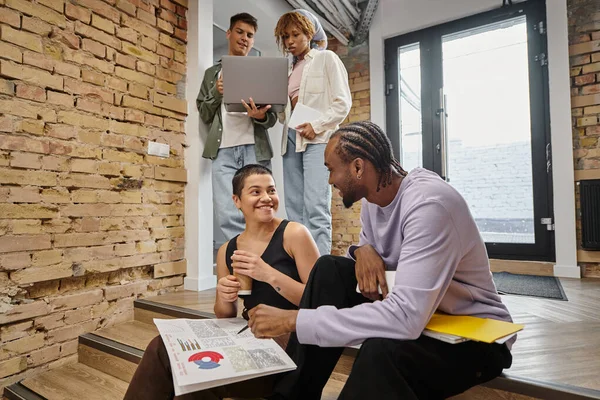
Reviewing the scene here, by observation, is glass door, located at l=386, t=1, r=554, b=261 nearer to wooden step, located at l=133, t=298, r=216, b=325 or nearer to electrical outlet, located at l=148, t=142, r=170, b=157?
electrical outlet, located at l=148, t=142, r=170, b=157

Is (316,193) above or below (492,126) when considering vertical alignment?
below

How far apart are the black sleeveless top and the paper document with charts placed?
0.12 meters

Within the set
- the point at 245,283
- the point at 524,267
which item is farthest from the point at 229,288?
the point at 524,267

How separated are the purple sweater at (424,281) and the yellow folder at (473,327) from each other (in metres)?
0.04

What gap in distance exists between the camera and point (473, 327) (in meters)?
0.84

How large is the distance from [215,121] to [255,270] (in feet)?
5.01

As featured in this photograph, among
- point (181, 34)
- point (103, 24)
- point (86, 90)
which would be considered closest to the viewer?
point (86, 90)

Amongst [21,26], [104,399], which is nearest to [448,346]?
[104,399]

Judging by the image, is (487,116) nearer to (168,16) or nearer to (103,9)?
(168,16)

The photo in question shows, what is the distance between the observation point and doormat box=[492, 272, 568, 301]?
2520mm

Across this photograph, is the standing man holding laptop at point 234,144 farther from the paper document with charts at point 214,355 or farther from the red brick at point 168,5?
the paper document with charts at point 214,355

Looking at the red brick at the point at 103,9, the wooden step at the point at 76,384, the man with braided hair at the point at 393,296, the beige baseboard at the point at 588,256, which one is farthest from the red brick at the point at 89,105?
the beige baseboard at the point at 588,256

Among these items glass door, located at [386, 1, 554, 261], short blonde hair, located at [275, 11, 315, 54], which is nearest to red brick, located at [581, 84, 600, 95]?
glass door, located at [386, 1, 554, 261]

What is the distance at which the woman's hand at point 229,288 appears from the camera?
1.36 metres
